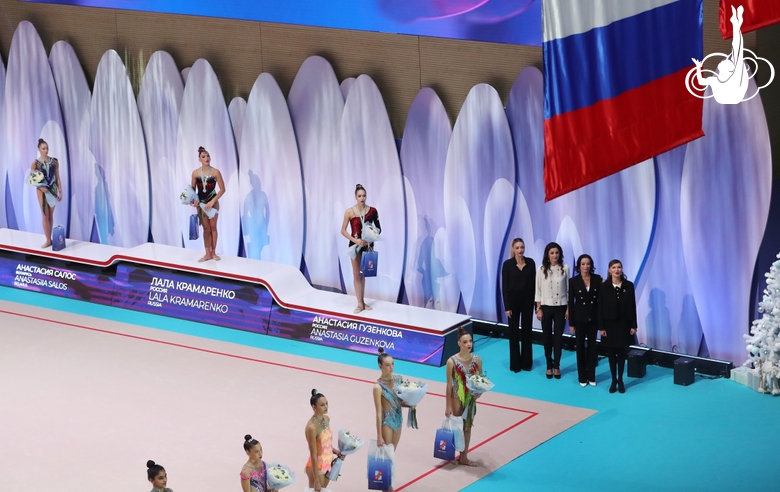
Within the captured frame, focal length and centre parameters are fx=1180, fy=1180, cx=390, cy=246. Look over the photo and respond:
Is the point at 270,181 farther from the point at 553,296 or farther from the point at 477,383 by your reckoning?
the point at 477,383

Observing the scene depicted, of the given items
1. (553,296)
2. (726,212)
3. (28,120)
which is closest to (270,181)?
(28,120)

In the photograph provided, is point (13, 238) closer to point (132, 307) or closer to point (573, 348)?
point (132, 307)

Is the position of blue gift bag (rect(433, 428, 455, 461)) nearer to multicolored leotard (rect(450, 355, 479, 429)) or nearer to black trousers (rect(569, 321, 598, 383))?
multicolored leotard (rect(450, 355, 479, 429))

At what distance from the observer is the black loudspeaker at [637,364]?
12.6 meters

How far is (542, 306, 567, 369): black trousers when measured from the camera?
41.4ft

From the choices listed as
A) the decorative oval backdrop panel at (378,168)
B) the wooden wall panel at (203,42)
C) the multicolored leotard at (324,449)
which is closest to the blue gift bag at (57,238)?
the wooden wall panel at (203,42)

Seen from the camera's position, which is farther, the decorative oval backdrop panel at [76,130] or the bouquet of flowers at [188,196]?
the decorative oval backdrop panel at [76,130]

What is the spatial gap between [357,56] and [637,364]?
5221mm

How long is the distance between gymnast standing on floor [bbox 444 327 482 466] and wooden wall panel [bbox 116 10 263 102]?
6840 millimetres

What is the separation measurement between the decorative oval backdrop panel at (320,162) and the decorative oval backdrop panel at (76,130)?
380cm

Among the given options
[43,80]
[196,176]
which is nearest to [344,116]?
[196,176]

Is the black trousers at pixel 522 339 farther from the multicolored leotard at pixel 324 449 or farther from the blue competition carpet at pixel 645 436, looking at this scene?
the multicolored leotard at pixel 324 449

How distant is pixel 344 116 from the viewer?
49.0 feet

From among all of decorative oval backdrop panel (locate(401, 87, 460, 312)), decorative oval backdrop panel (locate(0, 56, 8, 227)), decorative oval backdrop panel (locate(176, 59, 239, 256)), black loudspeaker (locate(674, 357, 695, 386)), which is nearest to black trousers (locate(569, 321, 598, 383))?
black loudspeaker (locate(674, 357, 695, 386))
